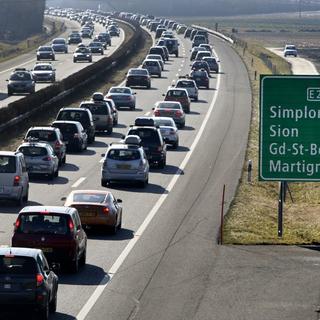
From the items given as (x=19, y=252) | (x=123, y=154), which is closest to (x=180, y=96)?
(x=123, y=154)

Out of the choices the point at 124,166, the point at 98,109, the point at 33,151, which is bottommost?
the point at 98,109

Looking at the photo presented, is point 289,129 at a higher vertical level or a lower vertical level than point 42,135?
higher

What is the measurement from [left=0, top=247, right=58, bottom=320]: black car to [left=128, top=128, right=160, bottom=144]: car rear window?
30297 millimetres

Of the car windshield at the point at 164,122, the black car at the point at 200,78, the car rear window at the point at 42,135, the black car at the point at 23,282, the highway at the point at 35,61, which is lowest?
the highway at the point at 35,61

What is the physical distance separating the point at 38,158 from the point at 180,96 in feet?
102

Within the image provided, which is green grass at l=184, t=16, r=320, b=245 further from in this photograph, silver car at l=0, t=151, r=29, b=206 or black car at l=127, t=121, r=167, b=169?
silver car at l=0, t=151, r=29, b=206

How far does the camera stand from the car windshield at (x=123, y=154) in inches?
1813

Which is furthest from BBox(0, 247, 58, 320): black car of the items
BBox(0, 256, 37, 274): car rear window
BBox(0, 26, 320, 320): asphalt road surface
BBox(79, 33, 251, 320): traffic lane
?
BBox(79, 33, 251, 320): traffic lane

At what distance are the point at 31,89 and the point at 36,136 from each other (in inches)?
1208

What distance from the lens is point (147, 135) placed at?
53.0 meters

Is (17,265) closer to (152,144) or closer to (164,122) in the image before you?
(152,144)

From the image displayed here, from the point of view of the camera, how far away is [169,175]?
50.4m

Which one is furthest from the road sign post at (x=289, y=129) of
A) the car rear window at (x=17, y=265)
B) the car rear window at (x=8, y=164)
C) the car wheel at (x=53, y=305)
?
the car rear window at (x=17, y=265)

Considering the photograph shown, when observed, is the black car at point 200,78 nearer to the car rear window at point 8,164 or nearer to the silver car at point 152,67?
the silver car at point 152,67
